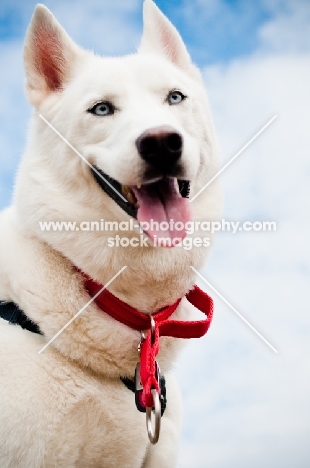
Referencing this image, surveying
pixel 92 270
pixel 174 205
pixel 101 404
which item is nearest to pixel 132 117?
pixel 174 205

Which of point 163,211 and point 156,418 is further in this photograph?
point 163,211

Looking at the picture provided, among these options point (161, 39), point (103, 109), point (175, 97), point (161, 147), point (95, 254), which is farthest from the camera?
point (161, 39)

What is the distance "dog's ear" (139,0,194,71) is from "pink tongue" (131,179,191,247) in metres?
1.49

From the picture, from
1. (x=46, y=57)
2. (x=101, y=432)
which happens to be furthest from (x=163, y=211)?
(x=46, y=57)

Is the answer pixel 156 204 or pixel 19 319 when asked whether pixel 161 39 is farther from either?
pixel 19 319

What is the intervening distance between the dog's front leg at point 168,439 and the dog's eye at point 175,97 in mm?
2135

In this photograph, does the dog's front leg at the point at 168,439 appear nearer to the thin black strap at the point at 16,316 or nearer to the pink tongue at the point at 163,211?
the thin black strap at the point at 16,316

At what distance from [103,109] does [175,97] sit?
0.55 m

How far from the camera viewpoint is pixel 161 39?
14.8 ft

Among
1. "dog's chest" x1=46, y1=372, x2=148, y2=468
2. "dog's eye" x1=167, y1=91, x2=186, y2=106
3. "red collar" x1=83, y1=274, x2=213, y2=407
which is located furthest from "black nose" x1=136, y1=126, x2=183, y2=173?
"dog's chest" x1=46, y1=372, x2=148, y2=468

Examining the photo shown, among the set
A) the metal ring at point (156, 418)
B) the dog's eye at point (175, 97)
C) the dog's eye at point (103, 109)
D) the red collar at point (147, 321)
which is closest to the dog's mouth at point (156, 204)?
the dog's eye at point (103, 109)

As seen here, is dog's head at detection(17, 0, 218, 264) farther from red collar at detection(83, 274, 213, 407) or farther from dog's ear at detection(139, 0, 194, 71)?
red collar at detection(83, 274, 213, 407)

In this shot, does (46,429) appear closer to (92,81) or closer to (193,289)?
(193,289)

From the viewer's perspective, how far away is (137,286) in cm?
357
